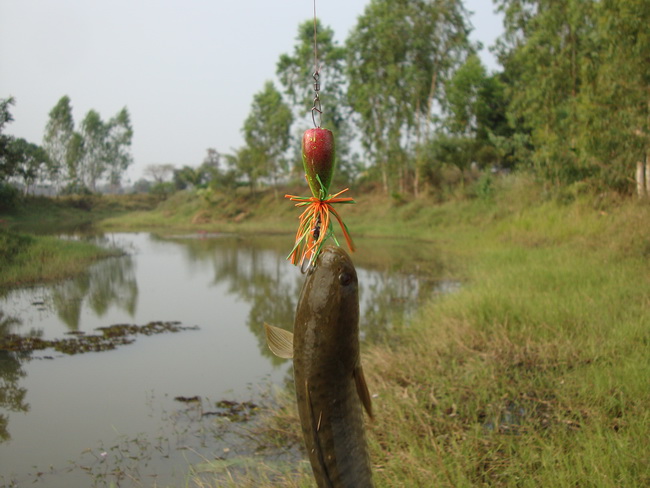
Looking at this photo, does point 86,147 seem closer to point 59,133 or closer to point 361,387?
point 59,133

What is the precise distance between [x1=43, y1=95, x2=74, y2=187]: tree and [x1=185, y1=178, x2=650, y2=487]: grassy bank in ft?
19.3

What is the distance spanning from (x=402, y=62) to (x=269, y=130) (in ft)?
29.6

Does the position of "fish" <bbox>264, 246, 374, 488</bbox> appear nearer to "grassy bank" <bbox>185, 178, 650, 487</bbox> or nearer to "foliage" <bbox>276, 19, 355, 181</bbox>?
"grassy bank" <bbox>185, 178, 650, 487</bbox>

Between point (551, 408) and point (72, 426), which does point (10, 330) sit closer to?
point (72, 426)

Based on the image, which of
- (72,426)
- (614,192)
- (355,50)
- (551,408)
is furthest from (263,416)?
(355,50)

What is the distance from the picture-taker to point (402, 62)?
22828 millimetres

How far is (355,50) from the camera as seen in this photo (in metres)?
23.3

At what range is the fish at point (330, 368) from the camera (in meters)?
1.31

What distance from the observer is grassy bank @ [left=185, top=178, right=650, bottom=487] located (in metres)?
2.48

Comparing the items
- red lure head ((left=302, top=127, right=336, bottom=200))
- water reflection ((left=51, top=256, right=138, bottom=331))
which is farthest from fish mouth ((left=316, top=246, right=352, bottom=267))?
water reflection ((left=51, top=256, right=138, bottom=331))

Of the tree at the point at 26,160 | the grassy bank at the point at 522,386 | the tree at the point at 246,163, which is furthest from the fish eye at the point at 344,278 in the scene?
the tree at the point at 246,163

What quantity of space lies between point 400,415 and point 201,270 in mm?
9536

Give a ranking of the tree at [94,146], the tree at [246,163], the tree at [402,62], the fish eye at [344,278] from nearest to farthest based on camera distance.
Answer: the fish eye at [344,278] < the tree at [94,146] < the tree at [402,62] < the tree at [246,163]

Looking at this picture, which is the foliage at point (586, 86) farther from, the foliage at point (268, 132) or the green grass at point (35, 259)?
the foliage at point (268, 132)
